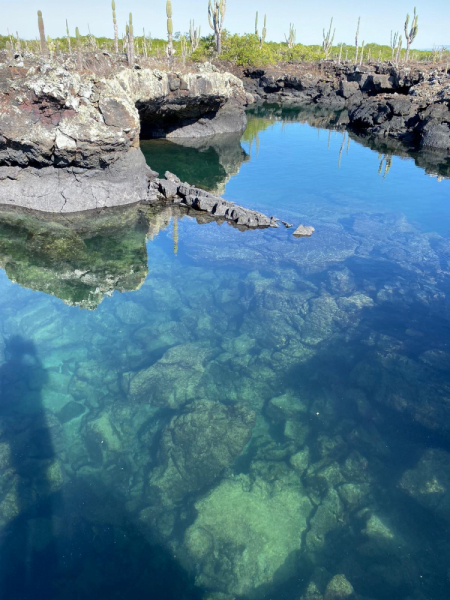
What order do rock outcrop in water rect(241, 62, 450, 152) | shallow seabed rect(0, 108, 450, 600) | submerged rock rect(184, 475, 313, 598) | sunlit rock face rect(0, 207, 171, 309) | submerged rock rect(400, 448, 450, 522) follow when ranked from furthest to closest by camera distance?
rock outcrop in water rect(241, 62, 450, 152) < sunlit rock face rect(0, 207, 171, 309) < submerged rock rect(400, 448, 450, 522) < shallow seabed rect(0, 108, 450, 600) < submerged rock rect(184, 475, 313, 598)

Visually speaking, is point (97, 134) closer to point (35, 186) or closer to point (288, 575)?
point (35, 186)

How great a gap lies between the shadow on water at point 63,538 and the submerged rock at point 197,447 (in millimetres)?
725

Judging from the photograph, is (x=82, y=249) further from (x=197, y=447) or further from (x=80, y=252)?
(x=197, y=447)

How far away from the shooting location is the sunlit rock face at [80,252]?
37.3 ft

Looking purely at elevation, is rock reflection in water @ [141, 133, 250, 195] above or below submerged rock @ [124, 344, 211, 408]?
above

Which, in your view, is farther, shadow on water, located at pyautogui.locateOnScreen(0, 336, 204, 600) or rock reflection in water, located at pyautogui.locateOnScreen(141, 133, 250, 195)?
rock reflection in water, located at pyautogui.locateOnScreen(141, 133, 250, 195)

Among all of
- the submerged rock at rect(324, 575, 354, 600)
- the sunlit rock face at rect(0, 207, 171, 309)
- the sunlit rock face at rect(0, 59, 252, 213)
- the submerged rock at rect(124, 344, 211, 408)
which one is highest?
the sunlit rock face at rect(0, 59, 252, 213)

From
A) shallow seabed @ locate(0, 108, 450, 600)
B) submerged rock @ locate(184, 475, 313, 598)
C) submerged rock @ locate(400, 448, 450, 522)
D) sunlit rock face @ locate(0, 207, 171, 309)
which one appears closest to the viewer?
submerged rock @ locate(184, 475, 313, 598)

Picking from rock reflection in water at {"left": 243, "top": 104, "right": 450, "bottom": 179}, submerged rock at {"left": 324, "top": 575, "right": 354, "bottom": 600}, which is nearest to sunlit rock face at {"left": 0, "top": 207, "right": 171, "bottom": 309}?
submerged rock at {"left": 324, "top": 575, "right": 354, "bottom": 600}

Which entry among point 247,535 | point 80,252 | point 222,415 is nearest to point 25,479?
point 222,415

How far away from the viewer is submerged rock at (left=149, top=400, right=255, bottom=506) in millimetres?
6262

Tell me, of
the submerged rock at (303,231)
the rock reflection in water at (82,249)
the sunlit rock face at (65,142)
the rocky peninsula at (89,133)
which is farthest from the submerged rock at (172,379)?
the sunlit rock face at (65,142)

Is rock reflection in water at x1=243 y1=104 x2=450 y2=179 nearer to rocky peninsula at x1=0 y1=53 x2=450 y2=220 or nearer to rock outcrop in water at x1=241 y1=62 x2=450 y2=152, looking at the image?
rock outcrop in water at x1=241 y1=62 x2=450 y2=152

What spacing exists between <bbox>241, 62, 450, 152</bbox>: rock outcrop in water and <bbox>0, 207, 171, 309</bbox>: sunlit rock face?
72.5ft
